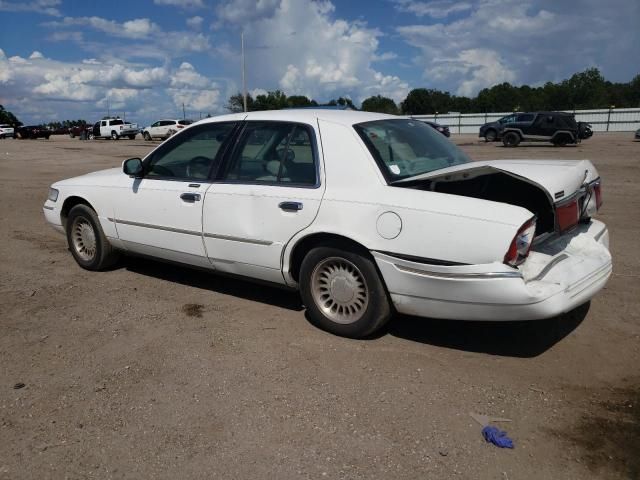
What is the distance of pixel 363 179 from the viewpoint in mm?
3830

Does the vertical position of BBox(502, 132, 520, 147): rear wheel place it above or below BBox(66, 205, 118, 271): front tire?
above

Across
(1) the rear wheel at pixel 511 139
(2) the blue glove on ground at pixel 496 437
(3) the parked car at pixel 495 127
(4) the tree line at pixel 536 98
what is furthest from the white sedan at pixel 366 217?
(4) the tree line at pixel 536 98

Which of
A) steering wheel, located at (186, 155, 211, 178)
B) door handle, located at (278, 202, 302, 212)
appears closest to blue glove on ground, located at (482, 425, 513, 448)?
door handle, located at (278, 202, 302, 212)

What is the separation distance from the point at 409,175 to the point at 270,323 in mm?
1566

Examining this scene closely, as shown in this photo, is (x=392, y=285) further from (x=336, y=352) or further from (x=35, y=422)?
(x=35, y=422)

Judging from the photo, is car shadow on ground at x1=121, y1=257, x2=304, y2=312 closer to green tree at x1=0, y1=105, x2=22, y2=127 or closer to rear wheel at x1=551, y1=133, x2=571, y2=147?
rear wheel at x1=551, y1=133, x2=571, y2=147

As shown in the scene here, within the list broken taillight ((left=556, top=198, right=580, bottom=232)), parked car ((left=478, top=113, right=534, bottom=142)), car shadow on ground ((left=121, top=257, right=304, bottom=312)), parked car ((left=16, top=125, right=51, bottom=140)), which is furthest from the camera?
parked car ((left=16, top=125, right=51, bottom=140))

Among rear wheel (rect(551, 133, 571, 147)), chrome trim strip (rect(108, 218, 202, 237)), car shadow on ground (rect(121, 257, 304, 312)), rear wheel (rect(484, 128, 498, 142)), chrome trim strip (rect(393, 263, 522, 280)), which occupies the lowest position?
car shadow on ground (rect(121, 257, 304, 312))

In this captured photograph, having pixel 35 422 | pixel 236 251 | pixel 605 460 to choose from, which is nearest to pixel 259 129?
pixel 236 251

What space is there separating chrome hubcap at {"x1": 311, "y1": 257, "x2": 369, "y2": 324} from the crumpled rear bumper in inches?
10.6

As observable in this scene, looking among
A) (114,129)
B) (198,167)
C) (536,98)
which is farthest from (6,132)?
(536,98)

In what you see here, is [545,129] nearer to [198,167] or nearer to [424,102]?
[198,167]

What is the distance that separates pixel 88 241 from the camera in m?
5.71

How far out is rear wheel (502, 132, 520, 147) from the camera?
1060 inches
